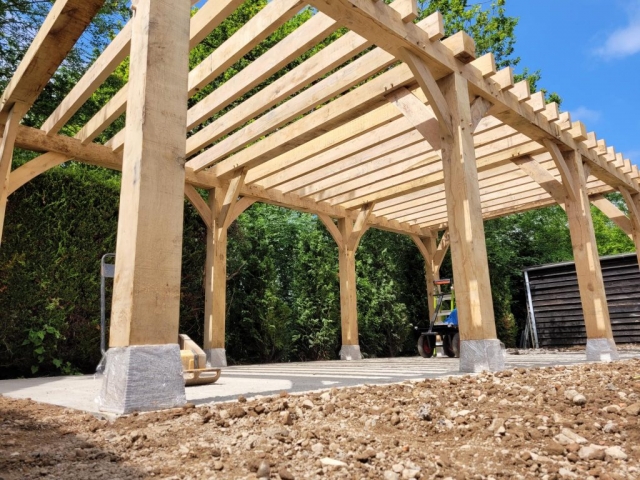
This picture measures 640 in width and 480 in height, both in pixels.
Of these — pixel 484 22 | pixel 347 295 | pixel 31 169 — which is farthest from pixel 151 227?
pixel 484 22

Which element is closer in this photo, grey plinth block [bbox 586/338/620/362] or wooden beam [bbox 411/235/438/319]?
grey plinth block [bbox 586/338/620/362]

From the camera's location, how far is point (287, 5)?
11.6ft

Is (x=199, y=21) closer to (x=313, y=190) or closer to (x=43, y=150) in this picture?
(x=43, y=150)

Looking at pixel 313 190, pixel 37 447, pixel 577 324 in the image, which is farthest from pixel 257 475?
pixel 577 324

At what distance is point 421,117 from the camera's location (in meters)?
4.15

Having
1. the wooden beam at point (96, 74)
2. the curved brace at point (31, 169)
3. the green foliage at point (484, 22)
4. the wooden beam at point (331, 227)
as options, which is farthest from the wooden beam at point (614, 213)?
the green foliage at point (484, 22)

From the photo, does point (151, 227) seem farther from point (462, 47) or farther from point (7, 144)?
point (7, 144)

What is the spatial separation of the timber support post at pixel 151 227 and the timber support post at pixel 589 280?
5.10m

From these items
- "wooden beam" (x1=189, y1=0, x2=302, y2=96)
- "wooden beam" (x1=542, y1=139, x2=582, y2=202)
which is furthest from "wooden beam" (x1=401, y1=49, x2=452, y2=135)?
"wooden beam" (x1=542, y1=139, x2=582, y2=202)

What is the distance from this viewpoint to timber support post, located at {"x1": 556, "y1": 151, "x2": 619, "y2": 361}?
5359 mm

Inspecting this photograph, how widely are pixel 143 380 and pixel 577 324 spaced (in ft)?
37.3

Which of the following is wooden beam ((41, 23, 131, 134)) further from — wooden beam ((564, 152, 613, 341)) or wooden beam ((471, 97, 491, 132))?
wooden beam ((564, 152, 613, 341))

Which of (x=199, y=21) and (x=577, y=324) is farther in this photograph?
(x=577, y=324)

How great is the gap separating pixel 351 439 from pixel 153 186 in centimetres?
144
